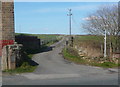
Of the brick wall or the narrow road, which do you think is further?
the brick wall

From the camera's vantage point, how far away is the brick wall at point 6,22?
21891mm

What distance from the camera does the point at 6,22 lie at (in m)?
22.0

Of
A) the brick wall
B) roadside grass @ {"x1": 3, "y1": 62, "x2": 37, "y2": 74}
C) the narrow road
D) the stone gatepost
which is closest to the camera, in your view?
the narrow road

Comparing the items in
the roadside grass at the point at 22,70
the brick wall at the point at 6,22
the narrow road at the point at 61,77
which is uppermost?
the brick wall at the point at 6,22

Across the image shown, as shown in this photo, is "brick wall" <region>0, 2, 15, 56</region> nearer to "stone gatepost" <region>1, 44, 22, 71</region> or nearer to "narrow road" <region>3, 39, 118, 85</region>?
"stone gatepost" <region>1, 44, 22, 71</region>

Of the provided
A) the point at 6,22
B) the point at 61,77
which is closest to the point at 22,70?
the point at 61,77

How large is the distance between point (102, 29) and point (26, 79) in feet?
64.3

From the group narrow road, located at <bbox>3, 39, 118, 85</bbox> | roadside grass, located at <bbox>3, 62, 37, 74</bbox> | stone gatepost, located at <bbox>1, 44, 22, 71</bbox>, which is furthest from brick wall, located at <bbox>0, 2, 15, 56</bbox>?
narrow road, located at <bbox>3, 39, 118, 85</bbox>

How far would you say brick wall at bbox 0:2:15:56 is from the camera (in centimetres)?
2189

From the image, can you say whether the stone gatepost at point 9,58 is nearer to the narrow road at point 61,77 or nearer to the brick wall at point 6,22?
the narrow road at point 61,77

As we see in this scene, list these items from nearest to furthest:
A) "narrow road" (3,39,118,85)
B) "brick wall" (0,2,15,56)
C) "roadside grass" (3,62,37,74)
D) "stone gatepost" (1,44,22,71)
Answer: "narrow road" (3,39,118,85) → "roadside grass" (3,62,37,74) → "stone gatepost" (1,44,22,71) → "brick wall" (0,2,15,56)

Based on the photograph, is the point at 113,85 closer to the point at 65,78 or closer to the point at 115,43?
the point at 65,78

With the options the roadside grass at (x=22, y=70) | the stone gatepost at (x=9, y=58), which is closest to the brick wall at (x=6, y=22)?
the stone gatepost at (x=9, y=58)

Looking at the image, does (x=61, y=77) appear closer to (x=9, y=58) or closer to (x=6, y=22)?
(x=9, y=58)
